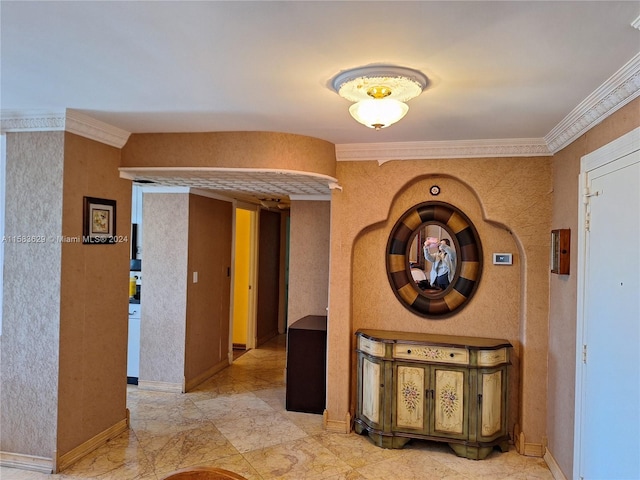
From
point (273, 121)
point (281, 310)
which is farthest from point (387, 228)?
point (281, 310)

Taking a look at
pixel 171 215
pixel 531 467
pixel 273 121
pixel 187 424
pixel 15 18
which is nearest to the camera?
pixel 15 18

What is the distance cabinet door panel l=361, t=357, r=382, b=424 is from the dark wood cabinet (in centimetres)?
59

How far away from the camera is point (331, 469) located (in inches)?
121

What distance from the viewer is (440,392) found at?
334cm

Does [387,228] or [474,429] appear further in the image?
[387,228]

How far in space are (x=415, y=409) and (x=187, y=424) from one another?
1.94 meters

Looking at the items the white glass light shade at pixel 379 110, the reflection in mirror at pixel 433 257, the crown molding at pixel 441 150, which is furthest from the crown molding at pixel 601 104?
the reflection in mirror at pixel 433 257

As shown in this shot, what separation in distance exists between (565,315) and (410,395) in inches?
49.5

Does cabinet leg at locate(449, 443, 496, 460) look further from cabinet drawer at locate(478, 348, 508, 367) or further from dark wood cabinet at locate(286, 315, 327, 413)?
dark wood cabinet at locate(286, 315, 327, 413)

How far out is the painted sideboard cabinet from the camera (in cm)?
327

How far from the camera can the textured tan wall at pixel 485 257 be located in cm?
337

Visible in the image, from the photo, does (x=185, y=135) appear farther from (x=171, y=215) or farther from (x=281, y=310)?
(x=281, y=310)

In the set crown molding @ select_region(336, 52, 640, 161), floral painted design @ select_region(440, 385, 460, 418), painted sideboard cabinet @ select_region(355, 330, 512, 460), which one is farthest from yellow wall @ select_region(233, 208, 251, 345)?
floral painted design @ select_region(440, 385, 460, 418)

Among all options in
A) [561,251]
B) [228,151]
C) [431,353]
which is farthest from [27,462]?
[561,251]
